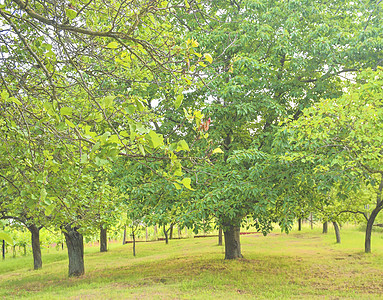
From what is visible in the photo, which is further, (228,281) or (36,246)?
(36,246)

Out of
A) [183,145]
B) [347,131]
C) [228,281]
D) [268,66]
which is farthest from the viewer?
[228,281]

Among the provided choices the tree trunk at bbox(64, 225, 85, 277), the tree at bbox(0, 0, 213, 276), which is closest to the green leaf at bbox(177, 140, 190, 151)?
the tree at bbox(0, 0, 213, 276)

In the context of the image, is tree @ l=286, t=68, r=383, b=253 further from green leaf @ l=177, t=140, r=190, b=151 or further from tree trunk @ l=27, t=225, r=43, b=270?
tree trunk @ l=27, t=225, r=43, b=270

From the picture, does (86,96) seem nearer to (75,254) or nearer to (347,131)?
(347,131)

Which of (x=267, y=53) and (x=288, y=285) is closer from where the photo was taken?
(x=288, y=285)

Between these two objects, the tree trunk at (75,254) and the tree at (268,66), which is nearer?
the tree at (268,66)

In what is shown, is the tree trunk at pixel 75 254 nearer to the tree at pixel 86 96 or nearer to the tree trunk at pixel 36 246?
the tree trunk at pixel 36 246

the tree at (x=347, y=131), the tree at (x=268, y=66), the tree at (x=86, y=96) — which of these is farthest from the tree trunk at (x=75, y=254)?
the tree at (x=347, y=131)

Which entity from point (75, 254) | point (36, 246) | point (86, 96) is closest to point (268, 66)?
point (86, 96)

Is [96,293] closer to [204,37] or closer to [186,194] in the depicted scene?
[186,194]

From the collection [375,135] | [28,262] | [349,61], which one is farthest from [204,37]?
[28,262]

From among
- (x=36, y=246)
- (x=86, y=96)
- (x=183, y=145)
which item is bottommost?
(x=36, y=246)

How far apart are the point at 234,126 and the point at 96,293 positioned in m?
8.11

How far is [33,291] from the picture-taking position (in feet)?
42.5
